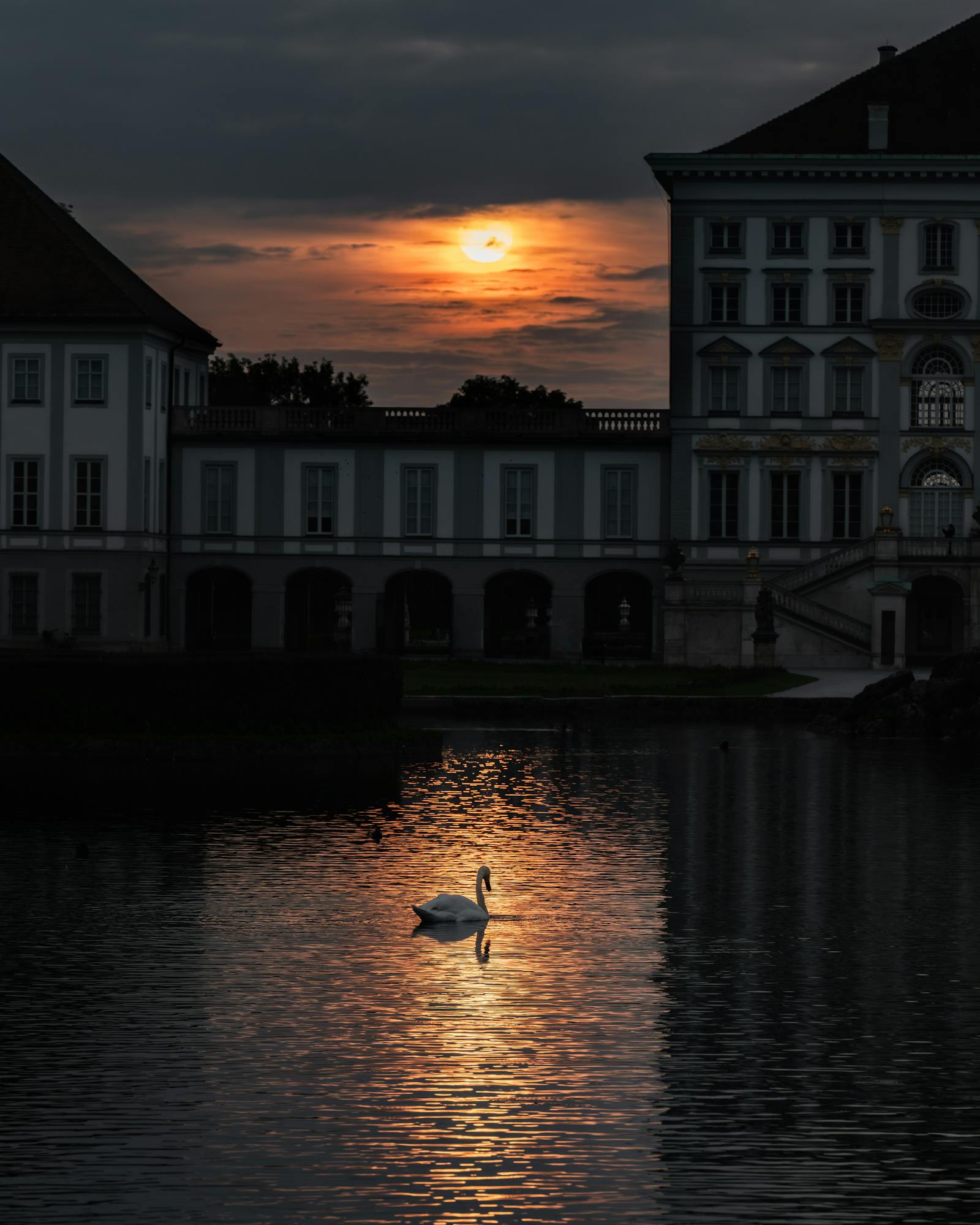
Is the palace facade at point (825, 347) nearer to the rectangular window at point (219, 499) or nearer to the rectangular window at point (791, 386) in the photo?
the rectangular window at point (791, 386)

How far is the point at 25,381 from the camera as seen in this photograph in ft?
244

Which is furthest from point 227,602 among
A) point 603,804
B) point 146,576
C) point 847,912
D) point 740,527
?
point 847,912

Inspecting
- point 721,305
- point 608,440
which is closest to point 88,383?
point 608,440

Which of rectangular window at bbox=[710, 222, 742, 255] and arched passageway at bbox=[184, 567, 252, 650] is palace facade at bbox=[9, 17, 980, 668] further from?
arched passageway at bbox=[184, 567, 252, 650]

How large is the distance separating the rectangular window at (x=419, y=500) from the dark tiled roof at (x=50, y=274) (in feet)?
33.3

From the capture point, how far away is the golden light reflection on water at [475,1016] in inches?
449

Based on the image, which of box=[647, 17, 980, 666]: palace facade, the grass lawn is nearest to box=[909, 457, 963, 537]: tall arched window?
box=[647, 17, 980, 666]: palace facade

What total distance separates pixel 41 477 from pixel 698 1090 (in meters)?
63.8

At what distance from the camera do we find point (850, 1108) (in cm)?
1284

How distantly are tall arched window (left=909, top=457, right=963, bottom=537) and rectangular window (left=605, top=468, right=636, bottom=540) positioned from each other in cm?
1007

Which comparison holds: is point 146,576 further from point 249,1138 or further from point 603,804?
point 249,1138

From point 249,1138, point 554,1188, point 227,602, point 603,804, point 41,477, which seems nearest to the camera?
point 554,1188

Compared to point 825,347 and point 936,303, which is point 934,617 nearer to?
point 825,347

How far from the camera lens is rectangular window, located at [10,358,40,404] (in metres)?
74.1
